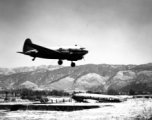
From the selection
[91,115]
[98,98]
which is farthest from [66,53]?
[98,98]

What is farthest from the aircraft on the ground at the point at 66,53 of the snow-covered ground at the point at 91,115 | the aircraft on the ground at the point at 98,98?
the aircraft on the ground at the point at 98,98

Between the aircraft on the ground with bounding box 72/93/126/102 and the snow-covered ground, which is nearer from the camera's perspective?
the snow-covered ground

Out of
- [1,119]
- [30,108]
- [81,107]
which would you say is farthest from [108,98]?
[1,119]

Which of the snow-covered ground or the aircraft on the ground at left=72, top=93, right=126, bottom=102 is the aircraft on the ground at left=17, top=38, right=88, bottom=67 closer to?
the snow-covered ground

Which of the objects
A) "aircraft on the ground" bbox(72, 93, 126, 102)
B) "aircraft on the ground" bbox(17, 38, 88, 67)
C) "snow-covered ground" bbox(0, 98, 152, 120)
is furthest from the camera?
"aircraft on the ground" bbox(72, 93, 126, 102)

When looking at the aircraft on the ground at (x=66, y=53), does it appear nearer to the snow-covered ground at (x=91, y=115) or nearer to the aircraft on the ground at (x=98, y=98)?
the snow-covered ground at (x=91, y=115)

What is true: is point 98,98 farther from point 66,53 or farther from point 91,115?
point 66,53

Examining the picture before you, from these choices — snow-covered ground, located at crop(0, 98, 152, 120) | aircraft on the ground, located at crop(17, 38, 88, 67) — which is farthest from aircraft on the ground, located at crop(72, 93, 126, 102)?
aircraft on the ground, located at crop(17, 38, 88, 67)

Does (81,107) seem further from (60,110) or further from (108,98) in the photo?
(108,98)

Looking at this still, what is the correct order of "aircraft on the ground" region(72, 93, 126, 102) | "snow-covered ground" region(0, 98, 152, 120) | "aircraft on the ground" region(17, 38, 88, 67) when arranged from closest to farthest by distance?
"snow-covered ground" region(0, 98, 152, 120) < "aircraft on the ground" region(17, 38, 88, 67) < "aircraft on the ground" region(72, 93, 126, 102)

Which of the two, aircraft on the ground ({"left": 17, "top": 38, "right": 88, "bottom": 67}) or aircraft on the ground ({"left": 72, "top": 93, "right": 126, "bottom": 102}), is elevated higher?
aircraft on the ground ({"left": 17, "top": 38, "right": 88, "bottom": 67})

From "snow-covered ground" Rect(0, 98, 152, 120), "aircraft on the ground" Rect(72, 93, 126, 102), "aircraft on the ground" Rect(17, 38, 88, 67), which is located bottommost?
"aircraft on the ground" Rect(72, 93, 126, 102)
